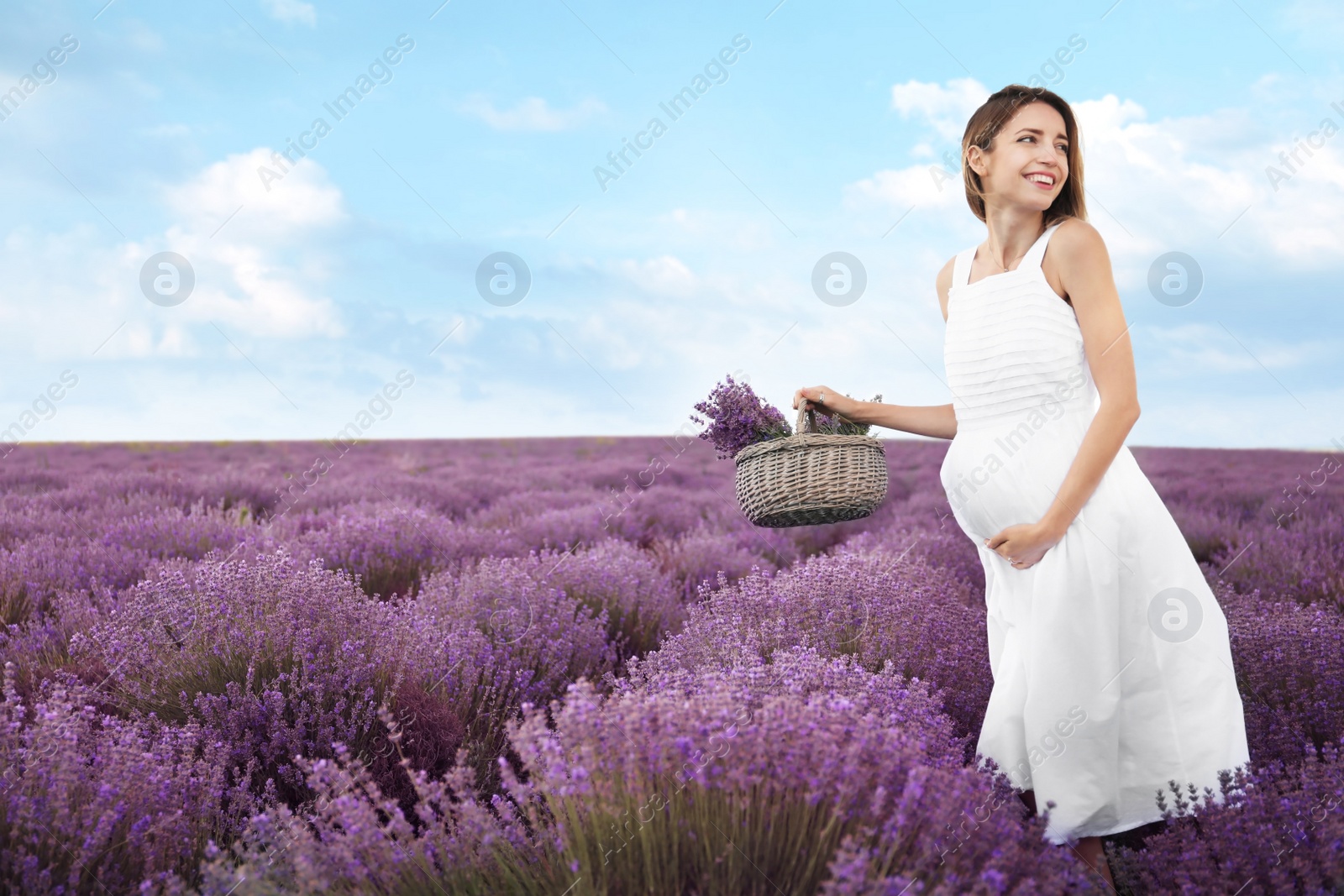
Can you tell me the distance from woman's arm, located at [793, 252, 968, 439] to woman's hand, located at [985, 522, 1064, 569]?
498mm

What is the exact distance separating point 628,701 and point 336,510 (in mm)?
5183

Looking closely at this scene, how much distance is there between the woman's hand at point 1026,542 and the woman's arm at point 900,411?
1.64ft

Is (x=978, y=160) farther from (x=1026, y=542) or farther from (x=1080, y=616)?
(x=1080, y=616)

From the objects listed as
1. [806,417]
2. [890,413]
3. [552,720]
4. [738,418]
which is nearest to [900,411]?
[890,413]

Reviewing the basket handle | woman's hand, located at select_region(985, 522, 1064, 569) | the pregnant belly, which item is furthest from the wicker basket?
woman's hand, located at select_region(985, 522, 1064, 569)

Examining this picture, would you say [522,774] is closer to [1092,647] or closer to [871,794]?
[871,794]

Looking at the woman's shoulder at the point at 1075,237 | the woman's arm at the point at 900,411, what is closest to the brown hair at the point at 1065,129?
the woman's shoulder at the point at 1075,237

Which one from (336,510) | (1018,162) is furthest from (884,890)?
(336,510)

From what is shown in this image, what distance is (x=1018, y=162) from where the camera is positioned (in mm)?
2074

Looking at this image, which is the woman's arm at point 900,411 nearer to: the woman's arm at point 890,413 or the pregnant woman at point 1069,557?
the woman's arm at point 890,413

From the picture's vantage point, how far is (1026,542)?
1.99m

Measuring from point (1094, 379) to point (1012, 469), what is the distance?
0.27 metres

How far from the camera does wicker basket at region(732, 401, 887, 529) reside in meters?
2.46

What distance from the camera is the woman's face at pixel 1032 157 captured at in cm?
207
